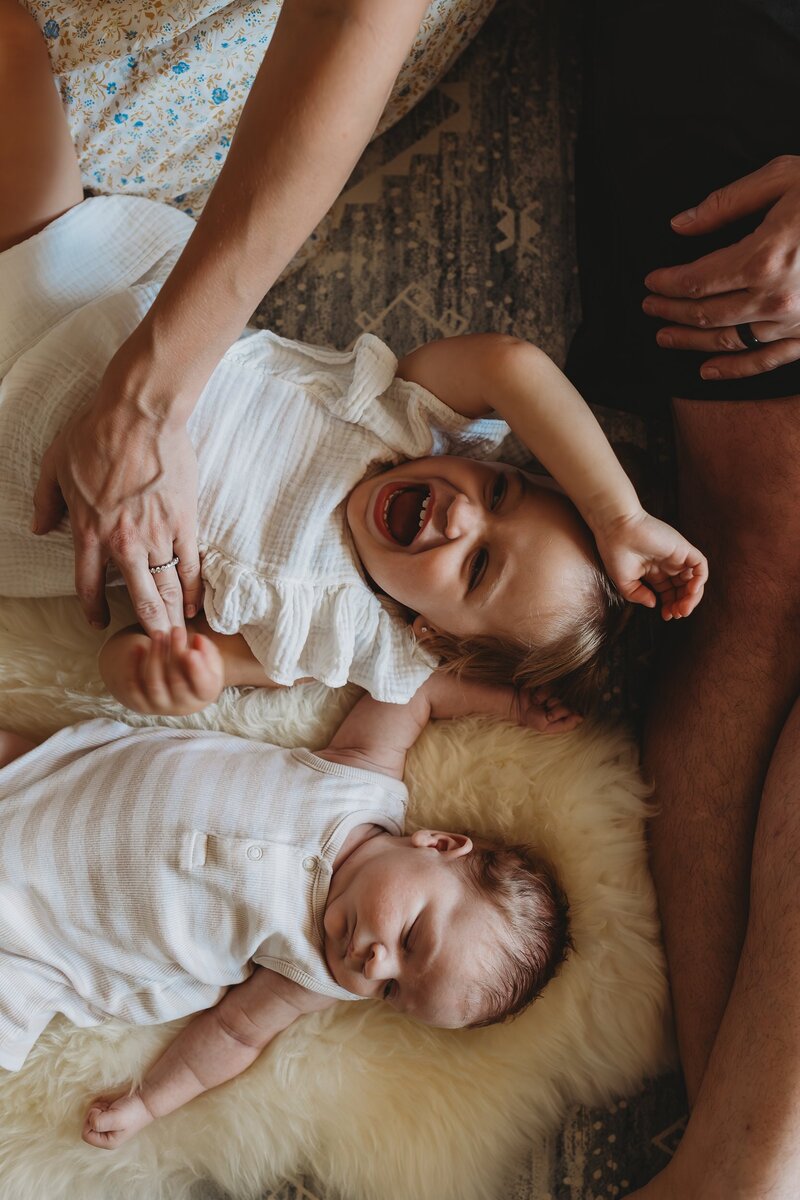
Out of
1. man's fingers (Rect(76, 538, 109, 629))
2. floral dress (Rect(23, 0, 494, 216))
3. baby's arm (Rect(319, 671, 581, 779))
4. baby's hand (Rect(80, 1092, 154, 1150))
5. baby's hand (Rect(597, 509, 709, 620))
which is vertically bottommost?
baby's hand (Rect(80, 1092, 154, 1150))

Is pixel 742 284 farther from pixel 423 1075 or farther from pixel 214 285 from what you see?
pixel 423 1075

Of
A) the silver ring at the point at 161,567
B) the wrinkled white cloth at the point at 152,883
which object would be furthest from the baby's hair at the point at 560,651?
the silver ring at the point at 161,567

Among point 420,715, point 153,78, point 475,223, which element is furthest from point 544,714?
point 153,78

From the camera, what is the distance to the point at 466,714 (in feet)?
4.52

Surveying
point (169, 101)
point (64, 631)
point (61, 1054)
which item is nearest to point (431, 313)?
point (169, 101)

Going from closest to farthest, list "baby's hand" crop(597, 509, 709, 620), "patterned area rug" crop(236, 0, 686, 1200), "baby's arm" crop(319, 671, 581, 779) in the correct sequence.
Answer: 1. "baby's hand" crop(597, 509, 709, 620)
2. "baby's arm" crop(319, 671, 581, 779)
3. "patterned area rug" crop(236, 0, 686, 1200)

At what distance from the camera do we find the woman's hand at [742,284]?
1074mm

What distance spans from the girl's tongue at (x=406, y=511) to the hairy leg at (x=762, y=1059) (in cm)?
56

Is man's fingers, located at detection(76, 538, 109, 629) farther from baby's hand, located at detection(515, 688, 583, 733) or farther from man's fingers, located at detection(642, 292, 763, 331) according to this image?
man's fingers, located at detection(642, 292, 763, 331)

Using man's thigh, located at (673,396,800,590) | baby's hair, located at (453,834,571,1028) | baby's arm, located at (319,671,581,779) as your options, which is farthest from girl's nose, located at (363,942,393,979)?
man's thigh, located at (673,396,800,590)

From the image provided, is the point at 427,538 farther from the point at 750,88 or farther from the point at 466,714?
the point at 750,88

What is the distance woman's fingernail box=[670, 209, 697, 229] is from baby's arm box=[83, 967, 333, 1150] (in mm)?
1112

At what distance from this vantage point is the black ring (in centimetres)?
114

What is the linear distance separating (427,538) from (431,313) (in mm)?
566
